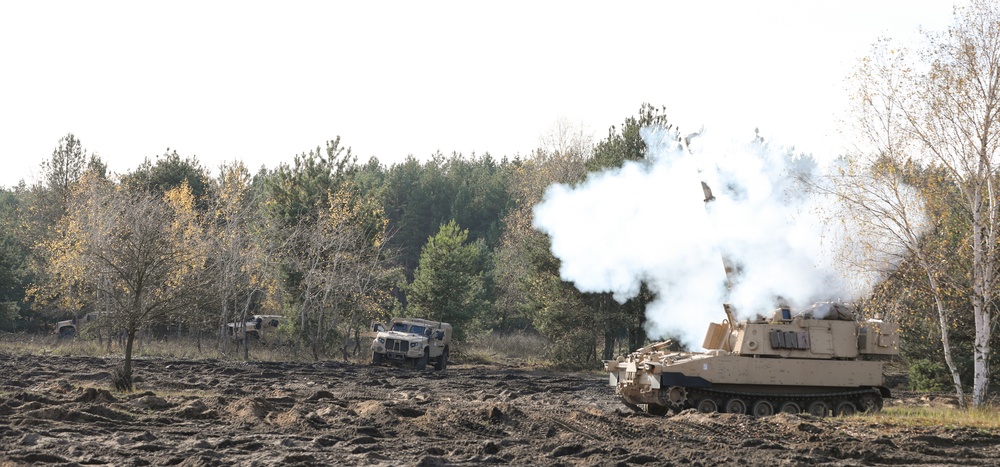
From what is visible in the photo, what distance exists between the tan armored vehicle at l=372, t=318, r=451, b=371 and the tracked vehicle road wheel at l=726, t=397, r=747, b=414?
17373 millimetres

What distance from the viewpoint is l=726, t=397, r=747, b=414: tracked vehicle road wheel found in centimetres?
2092

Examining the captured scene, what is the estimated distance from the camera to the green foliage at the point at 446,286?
1751 inches

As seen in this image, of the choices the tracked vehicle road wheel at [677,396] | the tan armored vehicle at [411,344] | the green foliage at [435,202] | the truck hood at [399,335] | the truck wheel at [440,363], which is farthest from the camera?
the green foliage at [435,202]

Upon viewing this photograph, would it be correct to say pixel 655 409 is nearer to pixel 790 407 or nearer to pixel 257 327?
pixel 790 407

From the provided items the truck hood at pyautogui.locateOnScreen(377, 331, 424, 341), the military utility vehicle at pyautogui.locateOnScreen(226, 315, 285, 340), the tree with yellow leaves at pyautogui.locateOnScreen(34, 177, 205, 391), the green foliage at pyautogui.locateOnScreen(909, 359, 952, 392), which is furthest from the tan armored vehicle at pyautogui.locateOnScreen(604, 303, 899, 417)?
the military utility vehicle at pyautogui.locateOnScreen(226, 315, 285, 340)

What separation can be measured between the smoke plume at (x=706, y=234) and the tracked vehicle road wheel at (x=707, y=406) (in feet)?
7.67

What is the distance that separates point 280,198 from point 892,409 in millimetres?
→ 31542

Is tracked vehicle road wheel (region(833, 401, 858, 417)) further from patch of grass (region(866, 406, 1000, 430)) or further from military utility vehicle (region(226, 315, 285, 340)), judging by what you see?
military utility vehicle (region(226, 315, 285, 340))

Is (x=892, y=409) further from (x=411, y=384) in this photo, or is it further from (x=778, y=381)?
(x=411, y=384)

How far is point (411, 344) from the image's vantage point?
1433 inches

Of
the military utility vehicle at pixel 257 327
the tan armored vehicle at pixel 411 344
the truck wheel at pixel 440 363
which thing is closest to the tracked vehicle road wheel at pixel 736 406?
the tan armored vehicle at pixel 411 344

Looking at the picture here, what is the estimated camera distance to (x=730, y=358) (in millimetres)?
20797

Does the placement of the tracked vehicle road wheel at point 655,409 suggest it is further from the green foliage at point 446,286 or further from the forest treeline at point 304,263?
the green foliage at point 446,286

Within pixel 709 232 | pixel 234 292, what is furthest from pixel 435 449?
pixel 234 292
